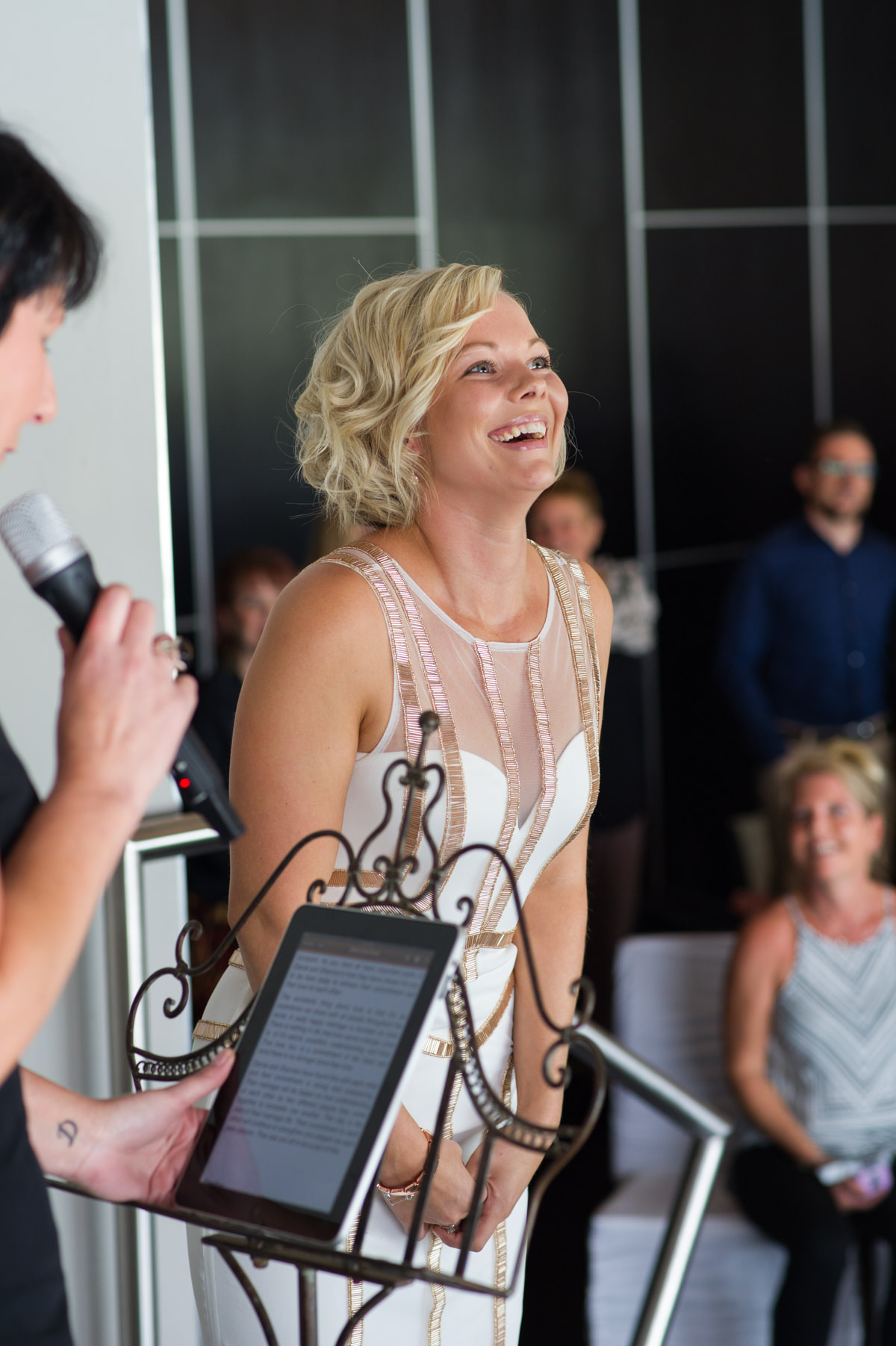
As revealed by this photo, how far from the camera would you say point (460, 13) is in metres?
5.05

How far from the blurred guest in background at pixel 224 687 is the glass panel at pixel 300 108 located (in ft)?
4.17

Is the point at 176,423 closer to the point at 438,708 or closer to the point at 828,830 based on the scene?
the point at 828,830

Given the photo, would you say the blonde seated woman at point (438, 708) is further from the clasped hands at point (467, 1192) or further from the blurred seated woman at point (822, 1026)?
the blurred seated woman at point (822, 1026)

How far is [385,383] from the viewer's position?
1.51 meters

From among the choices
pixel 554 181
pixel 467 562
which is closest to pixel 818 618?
pixel 554 181

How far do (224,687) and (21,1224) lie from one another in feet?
7.22

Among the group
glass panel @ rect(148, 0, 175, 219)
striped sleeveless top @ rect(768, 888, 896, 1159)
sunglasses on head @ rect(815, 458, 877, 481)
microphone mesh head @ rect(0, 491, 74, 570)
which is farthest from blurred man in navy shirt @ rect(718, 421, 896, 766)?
microphone mesh head @ rect(0, 491, 74, 570)

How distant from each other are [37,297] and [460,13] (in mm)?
4651

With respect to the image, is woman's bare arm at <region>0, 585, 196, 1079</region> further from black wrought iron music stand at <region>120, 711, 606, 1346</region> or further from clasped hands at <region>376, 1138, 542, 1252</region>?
clasped hands at <region>376, 1138, 542, 1252</region>

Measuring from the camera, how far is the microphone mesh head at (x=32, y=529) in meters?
0.90

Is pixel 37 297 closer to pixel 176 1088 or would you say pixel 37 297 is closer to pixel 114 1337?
pixel 176 1088

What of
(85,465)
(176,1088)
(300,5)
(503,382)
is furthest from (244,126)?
(176,1088)

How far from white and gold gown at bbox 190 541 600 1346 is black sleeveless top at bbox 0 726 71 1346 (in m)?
0.48

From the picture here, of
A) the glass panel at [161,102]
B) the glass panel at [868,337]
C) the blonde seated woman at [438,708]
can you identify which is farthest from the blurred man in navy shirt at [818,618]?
the blonde seated woman at [438,708]
